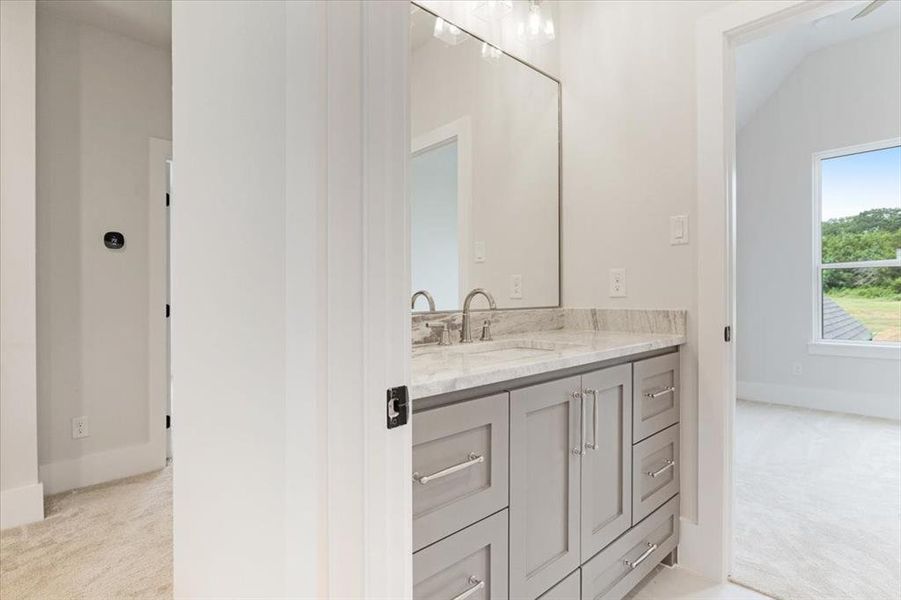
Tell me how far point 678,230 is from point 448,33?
47.3 inches

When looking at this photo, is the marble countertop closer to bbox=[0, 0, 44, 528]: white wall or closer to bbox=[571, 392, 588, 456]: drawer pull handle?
bbox=[571, 392, 588, 456]: drawer pull handle

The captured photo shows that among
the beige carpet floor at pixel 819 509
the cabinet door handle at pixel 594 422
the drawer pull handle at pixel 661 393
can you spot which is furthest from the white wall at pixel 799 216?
the cabinet door handle at pixel 594 422

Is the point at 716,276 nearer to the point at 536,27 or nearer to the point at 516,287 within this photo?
the point at 516,287

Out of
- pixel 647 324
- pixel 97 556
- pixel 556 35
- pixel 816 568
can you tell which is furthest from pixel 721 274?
pixel 97 556

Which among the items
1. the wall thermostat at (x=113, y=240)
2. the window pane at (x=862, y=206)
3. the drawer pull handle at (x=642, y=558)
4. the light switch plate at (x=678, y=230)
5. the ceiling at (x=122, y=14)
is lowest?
the drawer pull handle at (x=642, y=558)

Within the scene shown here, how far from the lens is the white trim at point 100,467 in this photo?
2566 millimetres

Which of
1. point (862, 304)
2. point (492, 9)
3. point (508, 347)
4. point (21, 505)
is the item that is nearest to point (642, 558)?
point (508, 347)

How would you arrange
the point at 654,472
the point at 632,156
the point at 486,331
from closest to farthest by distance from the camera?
the point at 654,472, the point at 486,331, the point at 632,156

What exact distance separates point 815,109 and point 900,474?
123 inches

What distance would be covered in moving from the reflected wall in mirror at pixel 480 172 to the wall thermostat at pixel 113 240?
6.59 feet

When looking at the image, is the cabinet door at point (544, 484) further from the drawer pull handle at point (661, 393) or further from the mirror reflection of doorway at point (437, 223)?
the mirror reflection of doorway at point (437, 223)

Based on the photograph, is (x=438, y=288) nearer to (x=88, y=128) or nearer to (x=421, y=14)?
(x=421, y=14)

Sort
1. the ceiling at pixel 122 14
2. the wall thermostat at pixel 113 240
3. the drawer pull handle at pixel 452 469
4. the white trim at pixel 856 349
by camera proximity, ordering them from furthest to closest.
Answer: the white trim at pixel 856 349
the wall thermostat at pixel 113 240
the ceiling at pixel 122 14
the drawer pull handle at pixel 452 469

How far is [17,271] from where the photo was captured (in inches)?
87.0
